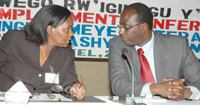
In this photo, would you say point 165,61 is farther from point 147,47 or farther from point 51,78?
point 51,78

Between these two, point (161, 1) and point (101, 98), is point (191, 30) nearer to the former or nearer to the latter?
point (161, 1)

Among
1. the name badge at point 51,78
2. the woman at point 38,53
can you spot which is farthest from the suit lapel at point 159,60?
the name badge at point 51,78

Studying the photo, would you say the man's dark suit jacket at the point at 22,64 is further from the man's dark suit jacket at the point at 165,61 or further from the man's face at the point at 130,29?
the man's face at the point at 130,29

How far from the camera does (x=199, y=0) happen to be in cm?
509

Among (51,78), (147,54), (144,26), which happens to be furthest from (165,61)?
(51,78)

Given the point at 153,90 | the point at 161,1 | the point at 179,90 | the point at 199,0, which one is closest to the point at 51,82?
the point at 153,90

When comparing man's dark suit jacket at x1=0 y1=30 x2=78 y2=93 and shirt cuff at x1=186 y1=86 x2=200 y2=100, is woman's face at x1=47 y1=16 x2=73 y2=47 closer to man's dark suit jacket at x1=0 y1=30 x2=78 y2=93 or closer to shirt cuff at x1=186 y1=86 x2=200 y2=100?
man's dark suit jacket at x1=0 y1=30 x2=78 y2=93

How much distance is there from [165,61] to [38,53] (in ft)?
4.34

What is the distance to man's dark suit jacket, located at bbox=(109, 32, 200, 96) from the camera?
3.34 meters

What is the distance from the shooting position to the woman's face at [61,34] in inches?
127

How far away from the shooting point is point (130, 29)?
333cm

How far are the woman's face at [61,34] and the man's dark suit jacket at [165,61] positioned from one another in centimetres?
54

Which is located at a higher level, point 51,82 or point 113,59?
point 113,59

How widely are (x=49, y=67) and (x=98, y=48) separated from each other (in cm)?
167
